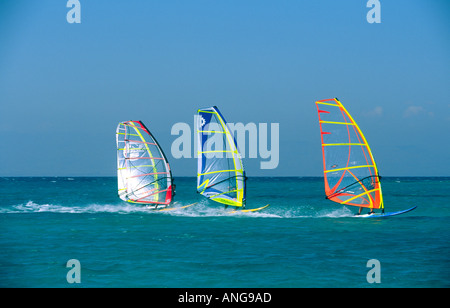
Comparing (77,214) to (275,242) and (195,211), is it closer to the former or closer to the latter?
(195,211)

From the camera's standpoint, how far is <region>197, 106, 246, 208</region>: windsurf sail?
36.2 m

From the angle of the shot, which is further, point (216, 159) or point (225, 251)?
point (216, 159)

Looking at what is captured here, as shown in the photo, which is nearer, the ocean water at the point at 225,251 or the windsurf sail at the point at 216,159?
the ocean water at the point at 225,251

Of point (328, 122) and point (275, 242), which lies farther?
point (328, 122)

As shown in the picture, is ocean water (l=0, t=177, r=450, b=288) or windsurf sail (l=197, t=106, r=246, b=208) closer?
ocean water (l=0, t=177, r=450, b=288)

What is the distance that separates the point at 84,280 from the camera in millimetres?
18844

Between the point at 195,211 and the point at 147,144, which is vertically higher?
the point at 147,144

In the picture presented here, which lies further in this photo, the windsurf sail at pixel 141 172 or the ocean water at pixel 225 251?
the windsurf sail at pixel 141 172

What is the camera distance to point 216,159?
36344mm

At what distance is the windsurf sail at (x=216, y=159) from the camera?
3625cm

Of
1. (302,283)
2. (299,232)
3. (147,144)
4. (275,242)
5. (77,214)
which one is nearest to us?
(302,283)
